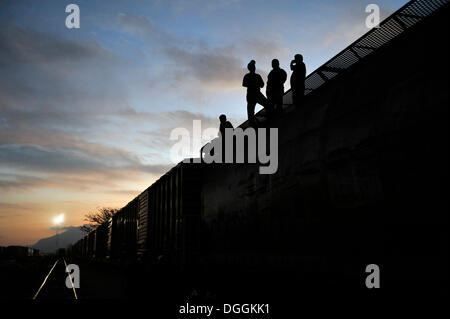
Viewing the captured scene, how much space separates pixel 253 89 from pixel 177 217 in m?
4.05

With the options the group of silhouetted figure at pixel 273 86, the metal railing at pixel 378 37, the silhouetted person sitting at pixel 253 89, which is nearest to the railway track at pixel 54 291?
the silhouetted person sitting at pixel 253 89

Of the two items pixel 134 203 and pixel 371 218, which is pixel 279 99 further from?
pixel 134 203

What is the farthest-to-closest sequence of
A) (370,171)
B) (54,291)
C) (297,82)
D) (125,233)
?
(125,233) → (54,291) → (297,82) → (370,171)

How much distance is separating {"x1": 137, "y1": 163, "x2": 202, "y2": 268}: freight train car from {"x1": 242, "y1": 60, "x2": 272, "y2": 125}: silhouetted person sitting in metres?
2.50

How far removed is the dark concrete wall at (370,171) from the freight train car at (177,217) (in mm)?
3758

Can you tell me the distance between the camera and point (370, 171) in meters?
3.96

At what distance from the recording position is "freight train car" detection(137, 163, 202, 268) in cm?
975

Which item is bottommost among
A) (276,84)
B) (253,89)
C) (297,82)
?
(297,82)

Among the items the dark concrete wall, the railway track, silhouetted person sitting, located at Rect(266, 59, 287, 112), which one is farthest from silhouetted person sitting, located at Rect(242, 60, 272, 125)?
the railway track

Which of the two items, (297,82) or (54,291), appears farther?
(54,291)

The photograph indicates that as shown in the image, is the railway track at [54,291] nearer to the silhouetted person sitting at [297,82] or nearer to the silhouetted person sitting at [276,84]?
the silhouetted person sitting at [276,84]

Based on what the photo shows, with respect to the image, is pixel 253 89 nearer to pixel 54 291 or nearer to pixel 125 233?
pixel 54 291

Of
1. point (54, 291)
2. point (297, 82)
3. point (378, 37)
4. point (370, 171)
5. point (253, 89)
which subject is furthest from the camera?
point (54, 291)

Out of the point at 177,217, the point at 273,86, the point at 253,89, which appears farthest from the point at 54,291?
the point at 273,86
